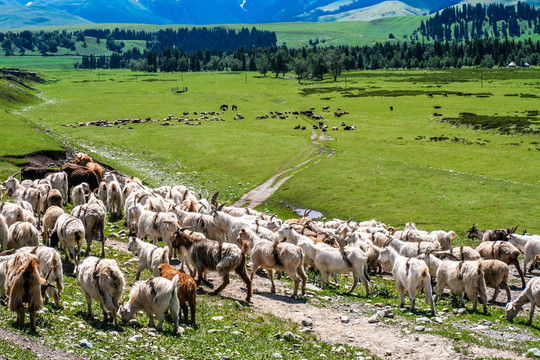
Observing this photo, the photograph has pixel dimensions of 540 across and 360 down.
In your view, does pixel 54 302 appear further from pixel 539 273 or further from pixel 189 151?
pixel 189 151

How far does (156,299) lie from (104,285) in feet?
4.85

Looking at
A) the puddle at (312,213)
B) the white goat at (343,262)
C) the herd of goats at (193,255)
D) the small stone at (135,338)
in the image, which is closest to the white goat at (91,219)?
the herd of goats at (193,255)

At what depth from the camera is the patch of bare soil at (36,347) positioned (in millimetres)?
11916

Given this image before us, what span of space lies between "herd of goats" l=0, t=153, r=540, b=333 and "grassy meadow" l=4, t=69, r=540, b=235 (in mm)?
8865

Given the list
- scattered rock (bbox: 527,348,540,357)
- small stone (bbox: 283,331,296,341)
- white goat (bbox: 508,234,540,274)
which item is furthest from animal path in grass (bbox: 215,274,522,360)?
white goat (bbox: 508,234,540,274)

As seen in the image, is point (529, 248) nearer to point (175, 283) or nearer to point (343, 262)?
point (343, 262)

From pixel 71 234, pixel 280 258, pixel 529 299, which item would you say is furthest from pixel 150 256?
pixel 529 299

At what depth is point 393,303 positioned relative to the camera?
20.3 m

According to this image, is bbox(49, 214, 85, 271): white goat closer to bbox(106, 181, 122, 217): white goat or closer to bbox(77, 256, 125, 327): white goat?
bbox(77, 256, 125, 327): white goat

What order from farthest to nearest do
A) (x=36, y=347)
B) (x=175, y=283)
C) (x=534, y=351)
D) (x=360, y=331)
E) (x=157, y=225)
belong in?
1. (x=157, y=225)
2. (x=360, y=331)
3. (x=534, y=351)
4. (x=175, y=283)
5. (x=36, y=347)

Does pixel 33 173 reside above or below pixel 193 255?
above

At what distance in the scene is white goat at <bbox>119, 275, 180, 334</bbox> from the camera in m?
14.4

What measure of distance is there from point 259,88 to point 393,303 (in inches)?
5188

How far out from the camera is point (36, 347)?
40.0 feet
